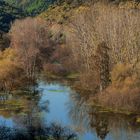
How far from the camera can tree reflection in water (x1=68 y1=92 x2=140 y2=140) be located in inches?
1622

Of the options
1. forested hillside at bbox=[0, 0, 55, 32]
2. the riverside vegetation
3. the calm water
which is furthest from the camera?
forested hillside at bbox=[0, 0, 55, 32]

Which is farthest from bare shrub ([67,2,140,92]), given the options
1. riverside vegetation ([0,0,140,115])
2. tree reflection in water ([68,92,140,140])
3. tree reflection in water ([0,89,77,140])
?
tree reflection in water ([0,89,77,140])

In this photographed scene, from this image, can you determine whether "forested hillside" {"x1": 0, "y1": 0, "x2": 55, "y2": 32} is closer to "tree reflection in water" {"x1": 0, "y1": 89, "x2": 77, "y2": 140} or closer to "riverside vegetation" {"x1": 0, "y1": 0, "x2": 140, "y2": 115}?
"riverside vegetation" {"x1": 0, "y1": 0, "x2": 140, "y2": 115}

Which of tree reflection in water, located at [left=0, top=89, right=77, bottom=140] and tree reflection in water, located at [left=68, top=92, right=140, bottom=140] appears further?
tree reflection in water, located at [left=68, top=92, right=140, bottom=140]

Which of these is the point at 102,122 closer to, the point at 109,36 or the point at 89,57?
the point at 89,57

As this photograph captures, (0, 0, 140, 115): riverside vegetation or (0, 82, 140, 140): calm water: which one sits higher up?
(0, 0, 140, 115): riverside vegetation

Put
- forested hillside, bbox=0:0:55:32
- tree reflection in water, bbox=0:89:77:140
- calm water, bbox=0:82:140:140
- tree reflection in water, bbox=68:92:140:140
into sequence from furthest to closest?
forested hillside, bbox=0:0:55:32 < calm water, bbox=0:82:140:140 < tree reflection in water, bbox=68:92:140:140 < tree reflection in water, bbox=0:89:77:140

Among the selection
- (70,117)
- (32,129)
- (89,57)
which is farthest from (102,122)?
(89,57)

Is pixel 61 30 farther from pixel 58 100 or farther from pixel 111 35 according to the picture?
pixel 58 100

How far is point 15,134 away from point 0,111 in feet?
39.7

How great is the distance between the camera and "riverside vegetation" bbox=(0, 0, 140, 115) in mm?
52969

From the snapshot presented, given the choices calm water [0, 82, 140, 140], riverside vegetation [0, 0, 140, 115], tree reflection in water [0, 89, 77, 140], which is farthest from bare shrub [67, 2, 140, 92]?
tree reflection in water [0, 89, 77, 140]

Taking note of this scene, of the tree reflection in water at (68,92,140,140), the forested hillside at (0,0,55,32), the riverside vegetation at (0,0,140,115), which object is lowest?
the tree reflection in water at (68,92,140,140)

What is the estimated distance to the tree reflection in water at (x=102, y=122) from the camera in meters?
41.2
